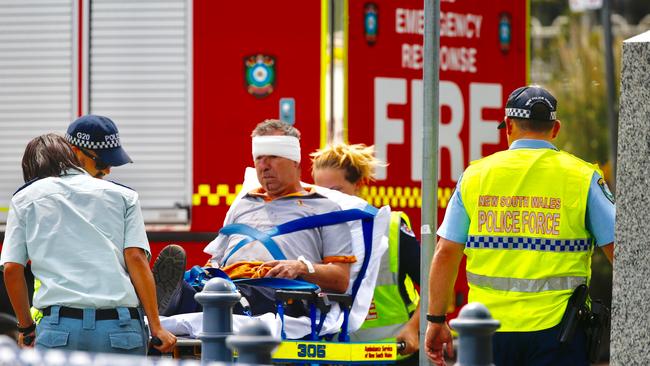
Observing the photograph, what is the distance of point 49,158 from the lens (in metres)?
5.70

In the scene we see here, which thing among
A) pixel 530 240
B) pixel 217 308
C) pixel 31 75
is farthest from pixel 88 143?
pixel 31 75

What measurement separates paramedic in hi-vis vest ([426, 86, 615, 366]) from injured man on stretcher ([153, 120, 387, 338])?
1.30 m

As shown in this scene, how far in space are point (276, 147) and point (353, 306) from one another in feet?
2.79

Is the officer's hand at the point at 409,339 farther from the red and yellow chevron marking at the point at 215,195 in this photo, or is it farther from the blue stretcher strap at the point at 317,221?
the red and yellow chevron marking at the point at 215,195

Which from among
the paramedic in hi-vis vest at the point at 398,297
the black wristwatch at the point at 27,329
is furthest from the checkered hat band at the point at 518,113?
the black wristwatch at the point at 27,329

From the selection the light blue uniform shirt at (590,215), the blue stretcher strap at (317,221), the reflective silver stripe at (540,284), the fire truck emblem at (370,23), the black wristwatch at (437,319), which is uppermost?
the fire truck emblem at (370,23)

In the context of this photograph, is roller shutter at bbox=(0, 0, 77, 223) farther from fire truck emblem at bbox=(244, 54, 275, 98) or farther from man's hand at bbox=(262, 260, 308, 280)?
man's hand at bbox=(262, 260, 308, 280)

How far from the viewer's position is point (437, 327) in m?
5.53

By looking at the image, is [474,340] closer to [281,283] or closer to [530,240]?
[530,240]

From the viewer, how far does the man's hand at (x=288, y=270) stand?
262 inches

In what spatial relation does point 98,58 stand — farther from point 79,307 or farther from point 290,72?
point 79,307

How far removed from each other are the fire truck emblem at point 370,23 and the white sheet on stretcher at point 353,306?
2.08m

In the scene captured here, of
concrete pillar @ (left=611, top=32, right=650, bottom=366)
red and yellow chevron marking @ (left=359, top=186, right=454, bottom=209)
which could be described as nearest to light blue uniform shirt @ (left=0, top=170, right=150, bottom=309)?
concrete pillar @ (left=611, top=32, right=650, bottom=366)

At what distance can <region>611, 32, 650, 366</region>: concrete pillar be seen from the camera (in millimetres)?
4648
